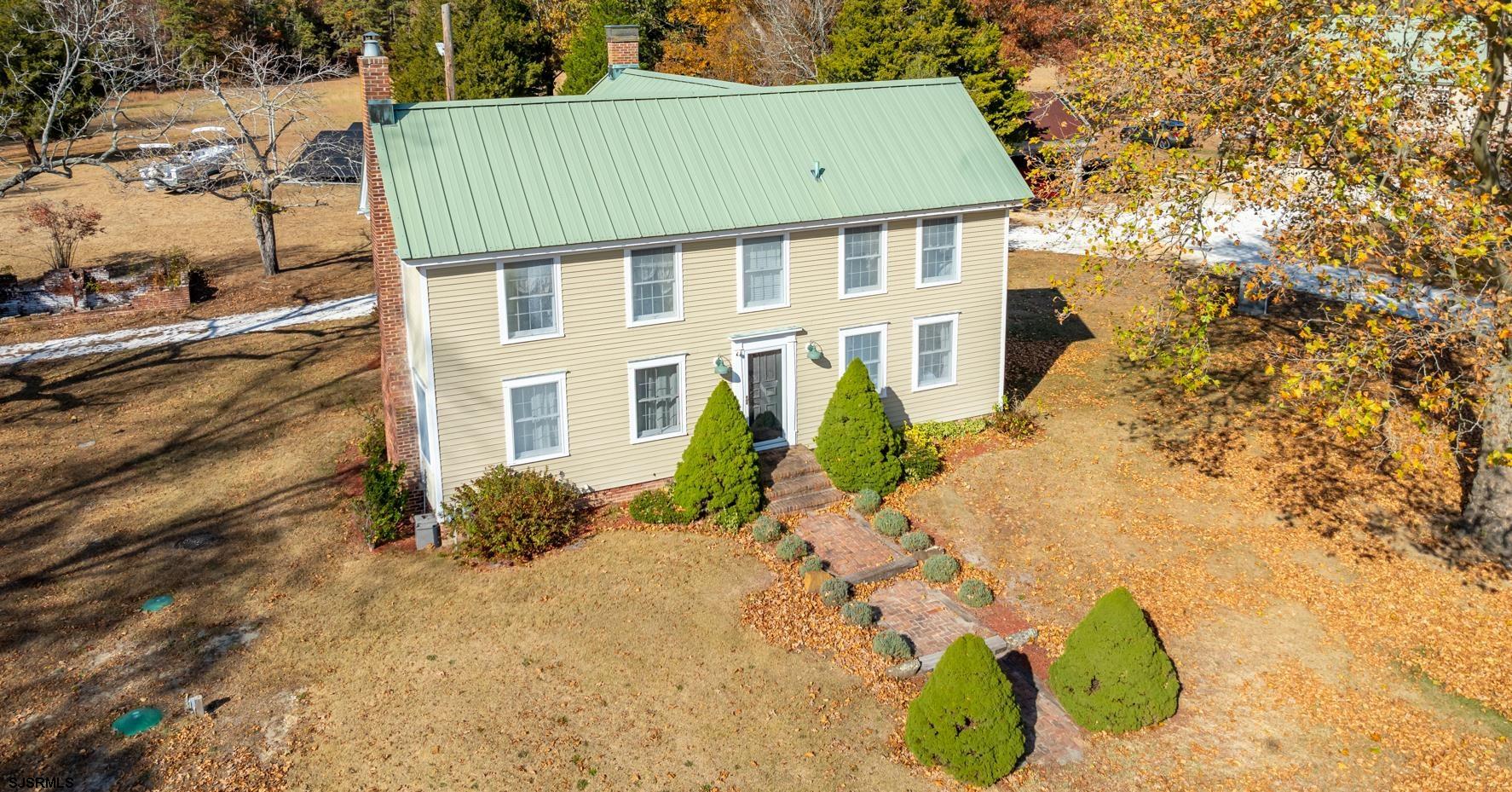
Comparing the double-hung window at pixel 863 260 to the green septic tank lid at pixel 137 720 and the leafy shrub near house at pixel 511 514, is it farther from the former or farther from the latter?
the green septic tank lid at pixel 137 720

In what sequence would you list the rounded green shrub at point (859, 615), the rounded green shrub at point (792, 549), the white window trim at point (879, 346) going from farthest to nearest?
the white window trim at point (879, 346), the rounded green shrub at point (792, 549), the rounded green shrub at point (859, 615)

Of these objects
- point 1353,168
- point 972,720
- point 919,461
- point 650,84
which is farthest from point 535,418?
point 1353,168

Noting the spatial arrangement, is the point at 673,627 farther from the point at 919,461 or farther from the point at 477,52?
the point at 477,52

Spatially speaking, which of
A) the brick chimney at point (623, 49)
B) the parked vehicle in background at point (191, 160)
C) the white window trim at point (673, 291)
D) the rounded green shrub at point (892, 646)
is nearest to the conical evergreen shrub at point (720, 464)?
the white window trim at point (673, 291)

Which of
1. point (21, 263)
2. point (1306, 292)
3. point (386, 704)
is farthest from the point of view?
point (21, 263)

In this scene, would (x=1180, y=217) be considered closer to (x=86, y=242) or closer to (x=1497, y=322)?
(x=1497, y=322)

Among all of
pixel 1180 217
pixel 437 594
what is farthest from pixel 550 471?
pixel 1180 217
